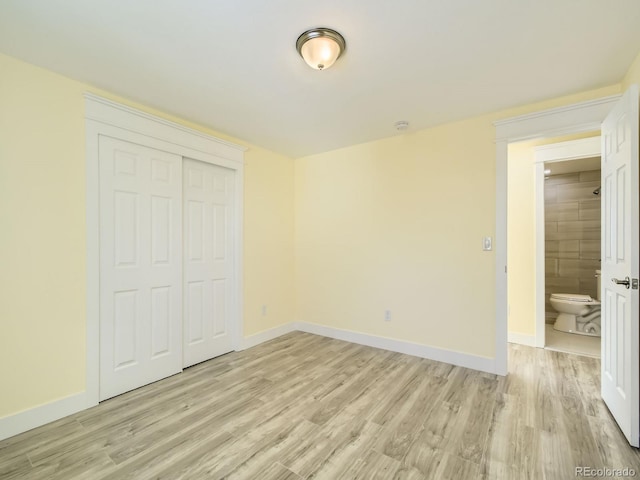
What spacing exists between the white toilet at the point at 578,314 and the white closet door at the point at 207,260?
4.49 metres

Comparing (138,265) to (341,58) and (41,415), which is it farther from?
(341,58)

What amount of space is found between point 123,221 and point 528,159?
443 cm

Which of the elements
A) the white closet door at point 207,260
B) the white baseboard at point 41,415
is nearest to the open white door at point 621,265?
the white closet door at point 207,260

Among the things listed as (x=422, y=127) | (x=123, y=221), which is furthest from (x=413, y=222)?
(x=123, y=221)

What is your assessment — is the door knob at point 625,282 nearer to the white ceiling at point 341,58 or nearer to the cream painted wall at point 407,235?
the cream painted wall at point 407,235

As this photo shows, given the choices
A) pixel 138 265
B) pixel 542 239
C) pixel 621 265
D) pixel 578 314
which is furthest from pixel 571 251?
pixel 138 265

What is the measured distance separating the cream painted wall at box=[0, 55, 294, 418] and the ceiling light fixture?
179 centimetres

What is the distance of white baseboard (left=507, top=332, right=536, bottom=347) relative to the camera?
3.44m

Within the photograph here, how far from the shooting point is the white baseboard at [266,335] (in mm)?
3451

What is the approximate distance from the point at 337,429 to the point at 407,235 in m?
2.11

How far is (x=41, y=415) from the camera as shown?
197 cm

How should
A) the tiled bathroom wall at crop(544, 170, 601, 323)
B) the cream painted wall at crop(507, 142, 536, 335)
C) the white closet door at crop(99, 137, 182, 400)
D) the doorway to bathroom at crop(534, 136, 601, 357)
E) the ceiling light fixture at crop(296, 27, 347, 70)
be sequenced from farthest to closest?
the tiled bathroom wall at crop(544, 170, 601, 323) < the doorway to bathroom at crop(534, 136, 601, 357) < the cream painted wall at crop(507, 142, 536, 335) < the white closet door at crop(99, 137, 182, 400) < the ceiling light fixture at crop(296, 27, 347, 70)

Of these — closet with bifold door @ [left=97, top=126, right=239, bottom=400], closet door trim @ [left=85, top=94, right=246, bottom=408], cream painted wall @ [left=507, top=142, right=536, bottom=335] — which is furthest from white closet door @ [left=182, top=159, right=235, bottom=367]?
cream painted wall @ [left=507, top=142, right=536, bottom=335]

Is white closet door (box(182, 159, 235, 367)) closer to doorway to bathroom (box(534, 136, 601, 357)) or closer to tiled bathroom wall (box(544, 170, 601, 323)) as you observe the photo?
doorway to bathroom (box(534, 136, 601, 357))
